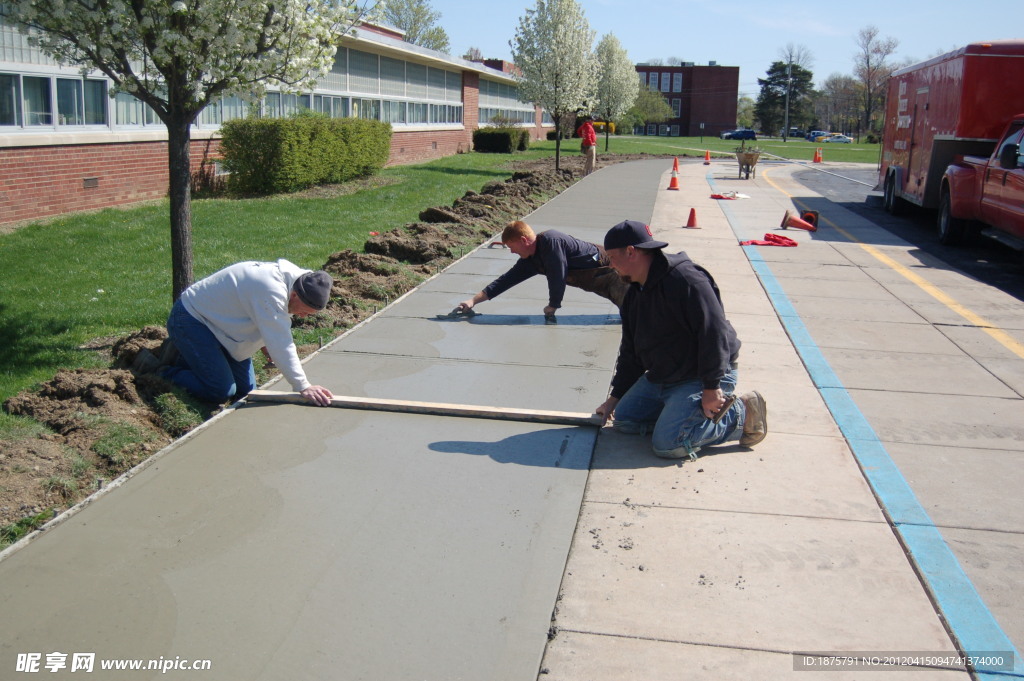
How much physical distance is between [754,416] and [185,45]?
4777 millimetres

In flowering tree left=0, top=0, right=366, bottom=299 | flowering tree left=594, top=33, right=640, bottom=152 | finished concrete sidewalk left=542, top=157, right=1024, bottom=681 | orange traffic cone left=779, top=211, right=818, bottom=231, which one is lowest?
finished concrete sidewalk left=542, top=157, right=1024, bottom=681

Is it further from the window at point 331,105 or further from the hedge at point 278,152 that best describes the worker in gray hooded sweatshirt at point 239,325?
the window at point 331,105

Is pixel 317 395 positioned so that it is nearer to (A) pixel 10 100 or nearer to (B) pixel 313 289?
(B) pixel 313 289

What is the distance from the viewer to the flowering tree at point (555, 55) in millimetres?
31609

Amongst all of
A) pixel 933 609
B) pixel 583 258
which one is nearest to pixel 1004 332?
pixel 583 258

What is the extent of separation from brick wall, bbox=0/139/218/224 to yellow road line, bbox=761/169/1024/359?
41.2 ft

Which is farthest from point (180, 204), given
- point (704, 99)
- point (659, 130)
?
point (704, 99)

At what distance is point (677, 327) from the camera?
208 inches

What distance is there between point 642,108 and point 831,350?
8812cm

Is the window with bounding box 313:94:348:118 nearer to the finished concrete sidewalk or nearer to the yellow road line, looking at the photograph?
the yellow road line

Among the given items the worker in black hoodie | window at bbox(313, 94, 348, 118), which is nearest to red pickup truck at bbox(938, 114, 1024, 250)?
the worker in black hoodie

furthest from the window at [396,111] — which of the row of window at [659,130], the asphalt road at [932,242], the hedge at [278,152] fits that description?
the row of window at [659,130]

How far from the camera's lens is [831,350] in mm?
8055

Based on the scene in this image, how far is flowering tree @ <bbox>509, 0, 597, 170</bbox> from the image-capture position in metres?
31.6
